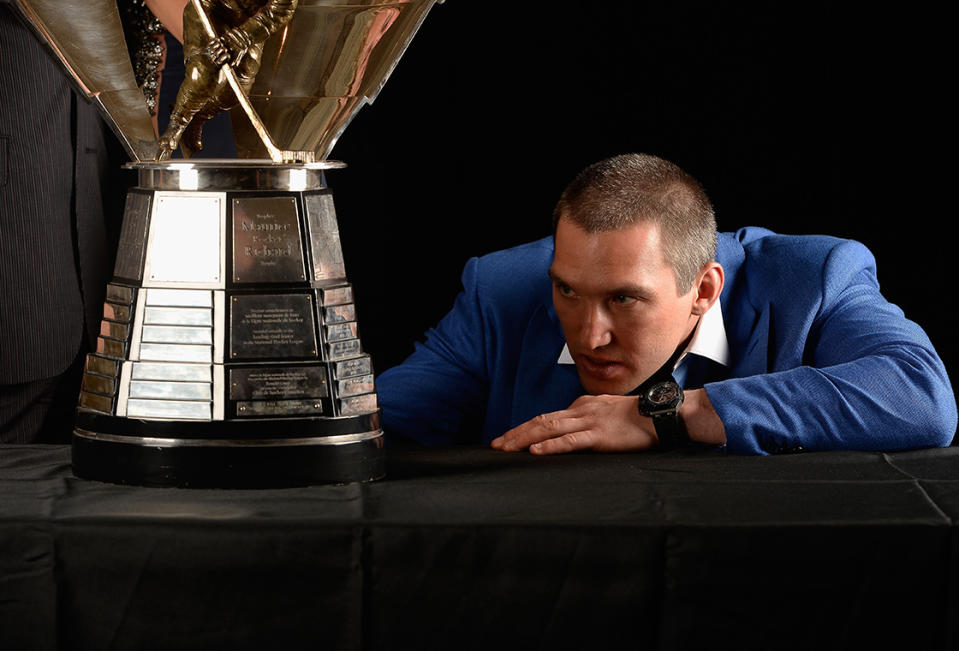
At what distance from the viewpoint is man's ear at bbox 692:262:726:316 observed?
6.29 ft

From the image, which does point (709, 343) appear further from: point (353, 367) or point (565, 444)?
point (353, 367)

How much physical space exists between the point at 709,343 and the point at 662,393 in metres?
0.55

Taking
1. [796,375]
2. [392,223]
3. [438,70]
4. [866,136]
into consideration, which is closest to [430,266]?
[392,223]

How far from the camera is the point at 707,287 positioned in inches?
76.1

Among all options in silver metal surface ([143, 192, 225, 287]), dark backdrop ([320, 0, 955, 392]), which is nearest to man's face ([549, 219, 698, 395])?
silver metal surface ([143, 192, 225, 287])

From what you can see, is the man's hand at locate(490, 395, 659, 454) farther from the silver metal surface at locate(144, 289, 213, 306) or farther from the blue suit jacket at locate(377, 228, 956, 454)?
the silver metal surface at locate(144, 289, 213, 306)

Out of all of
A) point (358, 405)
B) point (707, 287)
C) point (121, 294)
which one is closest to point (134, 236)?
point (121, 294)

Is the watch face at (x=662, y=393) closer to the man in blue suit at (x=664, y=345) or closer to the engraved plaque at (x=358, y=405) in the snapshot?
the man in blue suit at (x=664, y=345)

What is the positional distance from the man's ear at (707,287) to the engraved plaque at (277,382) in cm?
89

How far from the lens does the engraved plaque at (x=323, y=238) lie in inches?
46.4

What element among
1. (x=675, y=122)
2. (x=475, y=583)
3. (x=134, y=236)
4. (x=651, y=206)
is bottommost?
(x=475, y=583)

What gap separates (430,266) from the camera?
2846 mm

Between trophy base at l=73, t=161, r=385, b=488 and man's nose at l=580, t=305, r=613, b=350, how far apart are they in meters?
0.61

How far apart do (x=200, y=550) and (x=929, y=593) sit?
1.97 ft
